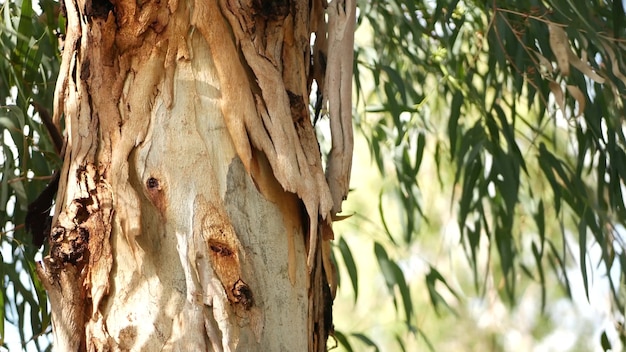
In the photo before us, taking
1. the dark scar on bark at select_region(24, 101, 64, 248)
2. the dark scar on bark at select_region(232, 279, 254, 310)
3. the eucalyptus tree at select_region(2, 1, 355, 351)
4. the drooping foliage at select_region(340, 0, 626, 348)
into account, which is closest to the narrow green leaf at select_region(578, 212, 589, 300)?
the drooping foliage at select_region(340, 0, 626, 348)

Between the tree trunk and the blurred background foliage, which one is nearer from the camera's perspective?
the tree trunk

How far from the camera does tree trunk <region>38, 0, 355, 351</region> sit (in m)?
1.02

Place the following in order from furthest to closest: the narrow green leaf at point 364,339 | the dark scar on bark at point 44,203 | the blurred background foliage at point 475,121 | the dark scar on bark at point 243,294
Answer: the narrow green leaf at point 364,339 → the blurred background foliage at point 475,121 → the dark scar on bark at point 44,203 → the dark scar on bark at point 243,294

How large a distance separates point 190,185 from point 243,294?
149 mm

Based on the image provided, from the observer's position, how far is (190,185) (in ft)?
3.48

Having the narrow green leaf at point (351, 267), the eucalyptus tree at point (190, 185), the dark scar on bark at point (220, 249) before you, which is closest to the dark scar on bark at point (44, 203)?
the eucalyptus tree at point (190, 185)

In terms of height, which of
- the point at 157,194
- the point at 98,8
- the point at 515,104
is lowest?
the point at 157,194

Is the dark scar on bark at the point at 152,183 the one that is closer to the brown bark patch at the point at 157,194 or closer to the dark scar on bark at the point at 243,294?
the brown bark patch at the point at 157,194

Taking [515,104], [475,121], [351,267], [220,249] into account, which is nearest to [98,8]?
[220,249]

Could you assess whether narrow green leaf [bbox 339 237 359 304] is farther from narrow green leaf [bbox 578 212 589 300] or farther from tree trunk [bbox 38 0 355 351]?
tree trunk [bbox 38 0 355 351]

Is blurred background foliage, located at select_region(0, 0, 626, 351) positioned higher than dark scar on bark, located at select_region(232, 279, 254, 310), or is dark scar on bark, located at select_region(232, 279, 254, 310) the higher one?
blurred background foliage, located at select_region(0, 0, 626, 351)

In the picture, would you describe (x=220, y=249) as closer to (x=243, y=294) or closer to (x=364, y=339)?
(x=243, y=294)

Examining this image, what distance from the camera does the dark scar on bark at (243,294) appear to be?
3.34ft

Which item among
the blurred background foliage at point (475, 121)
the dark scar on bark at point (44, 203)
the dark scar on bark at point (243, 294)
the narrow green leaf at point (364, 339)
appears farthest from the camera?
the narrow green leaf at point (364, 339)
